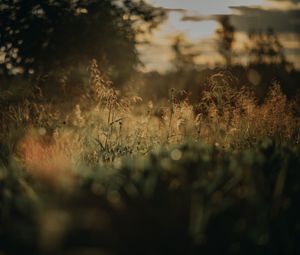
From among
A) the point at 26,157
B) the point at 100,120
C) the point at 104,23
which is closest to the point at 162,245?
the point at 26,157

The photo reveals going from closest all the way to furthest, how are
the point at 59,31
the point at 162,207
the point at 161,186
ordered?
the point at 162,207, the point at 161,186, the point at 59,31

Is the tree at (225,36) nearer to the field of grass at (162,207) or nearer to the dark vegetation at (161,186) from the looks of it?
the dark vegetation at (161,186)

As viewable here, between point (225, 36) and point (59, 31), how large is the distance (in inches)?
806

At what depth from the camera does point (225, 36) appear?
31156 millimetres

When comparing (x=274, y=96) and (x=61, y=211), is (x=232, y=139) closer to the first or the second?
(x=274, y=96)

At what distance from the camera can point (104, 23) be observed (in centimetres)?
1325

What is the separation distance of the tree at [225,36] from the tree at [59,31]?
57.5 feet

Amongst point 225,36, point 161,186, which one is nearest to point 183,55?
point 225,36

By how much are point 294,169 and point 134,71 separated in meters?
11.8

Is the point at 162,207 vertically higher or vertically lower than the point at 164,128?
higher

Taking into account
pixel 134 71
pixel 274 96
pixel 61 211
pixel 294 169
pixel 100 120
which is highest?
pixel 61 211

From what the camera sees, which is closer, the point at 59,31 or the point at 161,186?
the point at 161,186

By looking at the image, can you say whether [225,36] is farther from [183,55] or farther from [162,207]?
[162,207]

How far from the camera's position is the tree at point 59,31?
12.2 m
